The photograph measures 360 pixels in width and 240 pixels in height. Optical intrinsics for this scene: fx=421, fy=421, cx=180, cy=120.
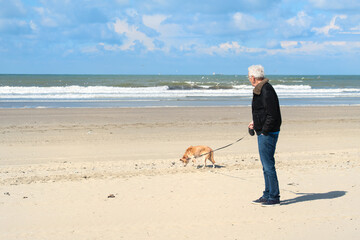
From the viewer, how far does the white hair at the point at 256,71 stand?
462 cm

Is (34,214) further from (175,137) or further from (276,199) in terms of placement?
(175,137)

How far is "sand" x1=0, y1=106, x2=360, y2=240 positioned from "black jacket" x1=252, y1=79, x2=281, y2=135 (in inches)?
37.7

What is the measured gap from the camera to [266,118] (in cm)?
455

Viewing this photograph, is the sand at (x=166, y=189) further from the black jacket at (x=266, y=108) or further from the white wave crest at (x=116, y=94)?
the white wave crest at (x=116, y=94)

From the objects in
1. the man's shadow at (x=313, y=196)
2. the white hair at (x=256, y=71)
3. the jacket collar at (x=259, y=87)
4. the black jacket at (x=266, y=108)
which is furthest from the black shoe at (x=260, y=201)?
the white hair at (x=256, y=71)

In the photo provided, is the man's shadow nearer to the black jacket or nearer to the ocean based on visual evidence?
the black jacket

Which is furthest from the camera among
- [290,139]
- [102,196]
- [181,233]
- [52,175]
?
[290,139]

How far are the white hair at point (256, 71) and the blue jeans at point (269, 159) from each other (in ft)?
2.13

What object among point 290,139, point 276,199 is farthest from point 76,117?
point 276,199

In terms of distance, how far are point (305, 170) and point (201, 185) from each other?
2.02m

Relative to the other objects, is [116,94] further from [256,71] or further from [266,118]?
[266,118]

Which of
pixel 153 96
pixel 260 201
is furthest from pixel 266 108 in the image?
pixel 153 96

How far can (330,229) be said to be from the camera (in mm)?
4113

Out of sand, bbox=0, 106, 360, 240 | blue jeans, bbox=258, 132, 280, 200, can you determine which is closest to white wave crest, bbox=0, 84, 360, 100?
sand, bbox=0, 106, 360, 240
